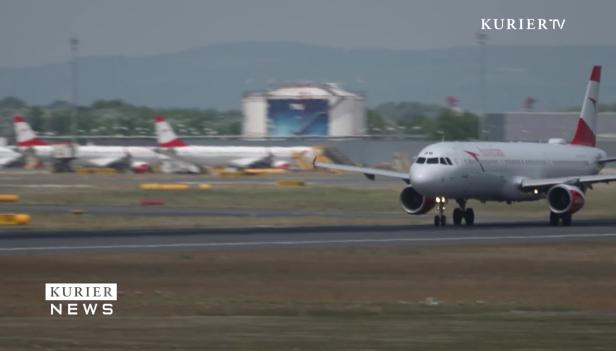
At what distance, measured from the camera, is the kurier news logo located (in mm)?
23844

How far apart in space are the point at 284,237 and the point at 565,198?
47.9ft

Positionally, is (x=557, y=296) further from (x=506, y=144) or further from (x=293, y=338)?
(x=506, y=144)

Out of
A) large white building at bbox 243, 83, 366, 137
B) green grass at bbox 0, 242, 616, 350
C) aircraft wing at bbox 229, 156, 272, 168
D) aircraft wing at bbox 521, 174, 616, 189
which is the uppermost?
large white building at bbox 243, 83, 366, 137

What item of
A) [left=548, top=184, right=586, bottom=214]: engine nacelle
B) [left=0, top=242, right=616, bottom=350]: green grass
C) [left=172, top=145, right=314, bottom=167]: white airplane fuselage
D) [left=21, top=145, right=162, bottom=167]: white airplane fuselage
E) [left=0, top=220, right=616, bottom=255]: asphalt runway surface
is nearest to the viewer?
[left=0, top=242, right=616, bottom=350]: green grass

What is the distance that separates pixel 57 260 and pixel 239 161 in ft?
331

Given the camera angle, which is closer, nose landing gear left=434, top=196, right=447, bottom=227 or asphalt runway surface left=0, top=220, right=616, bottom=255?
asphalt runway surface left=0, top=220, right=616, bottom=255

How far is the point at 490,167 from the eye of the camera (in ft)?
173

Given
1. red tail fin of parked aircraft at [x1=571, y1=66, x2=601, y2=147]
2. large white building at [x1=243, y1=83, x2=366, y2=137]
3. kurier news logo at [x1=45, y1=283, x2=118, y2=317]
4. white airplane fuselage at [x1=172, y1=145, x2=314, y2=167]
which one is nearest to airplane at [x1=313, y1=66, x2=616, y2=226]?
red tail fin of parked aircraft at [x1=571, y1=66, x2=601, y2=147]

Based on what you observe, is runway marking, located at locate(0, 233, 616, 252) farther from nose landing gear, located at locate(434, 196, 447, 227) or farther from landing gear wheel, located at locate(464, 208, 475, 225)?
landing gear wheel, located at locate(464, 208, 475, 225)

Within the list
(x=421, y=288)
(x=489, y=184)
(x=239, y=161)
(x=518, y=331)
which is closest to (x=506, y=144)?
(x=489, y=184)

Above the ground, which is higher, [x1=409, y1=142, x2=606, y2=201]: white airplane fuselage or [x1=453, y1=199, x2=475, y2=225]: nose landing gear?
[x1=409, y1=142, x2=606, y2=201]: white airplane fuselage

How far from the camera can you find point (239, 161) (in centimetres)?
13562

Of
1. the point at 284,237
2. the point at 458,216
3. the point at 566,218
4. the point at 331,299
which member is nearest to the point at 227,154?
the point at 458,216

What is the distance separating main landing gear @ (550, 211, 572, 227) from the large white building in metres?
132
